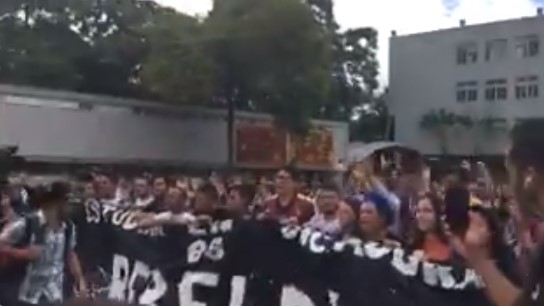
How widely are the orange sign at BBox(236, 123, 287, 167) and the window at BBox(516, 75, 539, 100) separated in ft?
66.0

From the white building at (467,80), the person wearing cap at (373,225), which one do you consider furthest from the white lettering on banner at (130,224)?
the white building at (467,80)

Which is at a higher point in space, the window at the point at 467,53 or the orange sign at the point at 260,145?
the window at the point at 467,53

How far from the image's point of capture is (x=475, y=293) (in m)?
6.77

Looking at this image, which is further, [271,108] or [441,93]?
[441,93]

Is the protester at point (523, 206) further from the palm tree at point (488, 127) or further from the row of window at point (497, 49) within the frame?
the palm tree at point (488, 127)

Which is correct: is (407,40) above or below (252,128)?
above

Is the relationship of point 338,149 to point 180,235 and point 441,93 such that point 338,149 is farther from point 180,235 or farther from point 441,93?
point 180,235

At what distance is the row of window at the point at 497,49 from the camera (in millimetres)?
69875

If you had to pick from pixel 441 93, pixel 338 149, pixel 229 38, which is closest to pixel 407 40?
pixel 441 93

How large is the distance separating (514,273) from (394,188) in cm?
506

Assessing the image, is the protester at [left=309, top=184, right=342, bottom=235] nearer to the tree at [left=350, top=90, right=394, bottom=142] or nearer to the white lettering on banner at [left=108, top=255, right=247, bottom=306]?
the white lettering on banner at [left=108, top=255, right=247, bottom=306]

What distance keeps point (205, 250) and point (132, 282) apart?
114 cm

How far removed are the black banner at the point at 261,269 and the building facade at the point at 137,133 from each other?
31.9 m

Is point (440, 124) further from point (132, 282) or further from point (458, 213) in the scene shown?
point (458, 213)
